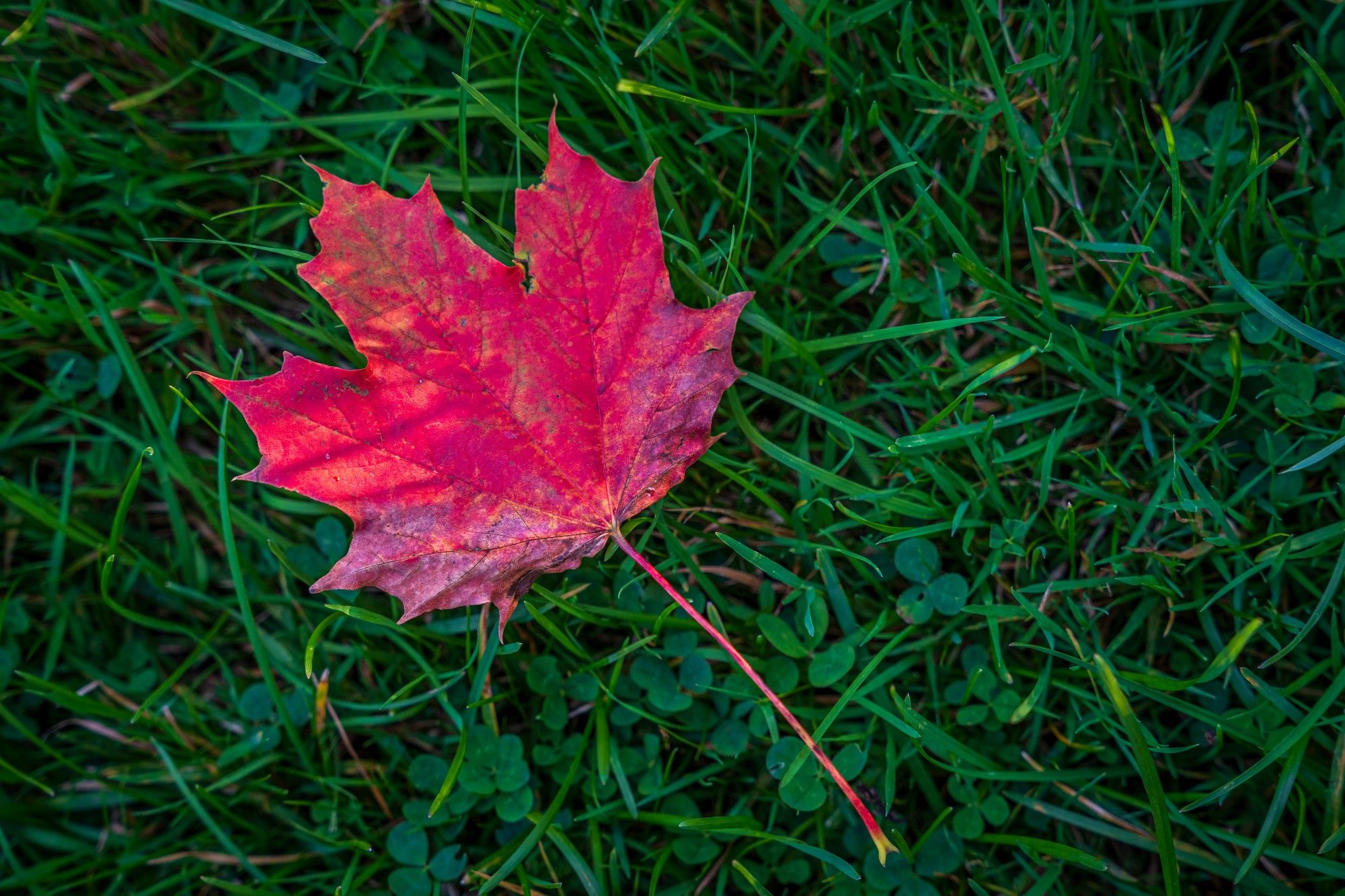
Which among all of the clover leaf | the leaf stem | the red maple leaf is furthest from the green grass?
the red maple leaf

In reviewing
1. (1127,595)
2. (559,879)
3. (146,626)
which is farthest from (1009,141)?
(146,626)

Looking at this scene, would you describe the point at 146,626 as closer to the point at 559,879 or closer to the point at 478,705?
the point at 478,705

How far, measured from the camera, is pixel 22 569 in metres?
2.21

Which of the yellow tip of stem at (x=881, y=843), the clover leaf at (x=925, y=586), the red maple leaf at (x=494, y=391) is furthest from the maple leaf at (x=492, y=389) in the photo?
the yellow tip of stem at (x=881, y=843)

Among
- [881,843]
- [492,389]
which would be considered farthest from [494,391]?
[881,843]

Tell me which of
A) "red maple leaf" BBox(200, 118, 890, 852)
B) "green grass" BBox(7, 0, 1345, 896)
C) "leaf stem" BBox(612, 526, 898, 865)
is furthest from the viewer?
"green grass" BBox(7, 0, 1345, 896)

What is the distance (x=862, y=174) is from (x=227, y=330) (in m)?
1.69

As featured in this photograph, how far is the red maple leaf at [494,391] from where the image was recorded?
159cm

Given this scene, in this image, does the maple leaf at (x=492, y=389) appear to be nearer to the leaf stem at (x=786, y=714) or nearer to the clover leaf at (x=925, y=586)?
the leaf stem at (x=786, y=714)

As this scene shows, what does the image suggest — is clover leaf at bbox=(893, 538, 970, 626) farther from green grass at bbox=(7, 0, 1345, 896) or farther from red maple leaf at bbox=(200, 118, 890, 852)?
red maple leaf at bbox=(200, 118, 890, 852)

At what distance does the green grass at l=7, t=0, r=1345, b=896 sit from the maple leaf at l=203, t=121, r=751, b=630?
10.8 inches

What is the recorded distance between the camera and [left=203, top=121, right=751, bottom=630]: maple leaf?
159 cm

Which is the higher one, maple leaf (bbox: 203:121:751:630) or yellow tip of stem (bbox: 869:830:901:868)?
maple leaf (bbox: 203:121:751:630)

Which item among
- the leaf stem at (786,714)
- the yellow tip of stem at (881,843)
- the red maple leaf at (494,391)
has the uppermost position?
the red maple leaf at (494,391)
